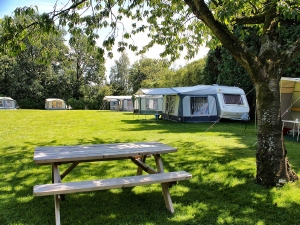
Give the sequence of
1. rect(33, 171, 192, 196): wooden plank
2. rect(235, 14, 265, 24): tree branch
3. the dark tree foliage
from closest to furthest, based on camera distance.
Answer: rect(33, 171, 192, 196): wooden plank
rect(235, 14, 265, 24): tree branch
the dark tree foliage

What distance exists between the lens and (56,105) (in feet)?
121

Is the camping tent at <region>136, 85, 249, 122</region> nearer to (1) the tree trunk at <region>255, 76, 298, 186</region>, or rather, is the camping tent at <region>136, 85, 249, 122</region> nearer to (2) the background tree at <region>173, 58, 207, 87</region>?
(2) the background tree at <region>173, 58, 207, 87</region>

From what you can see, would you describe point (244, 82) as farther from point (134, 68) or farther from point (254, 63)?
point (134, 68)

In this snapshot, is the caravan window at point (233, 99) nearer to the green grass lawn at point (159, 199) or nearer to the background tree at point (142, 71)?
the green grass lawn at point (159, 199)

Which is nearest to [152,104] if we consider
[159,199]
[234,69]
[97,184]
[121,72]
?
[234,69]

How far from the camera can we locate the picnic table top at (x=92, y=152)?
2.83 m

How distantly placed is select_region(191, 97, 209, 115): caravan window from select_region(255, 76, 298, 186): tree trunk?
10811 millimetres

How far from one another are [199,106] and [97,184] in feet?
40.7

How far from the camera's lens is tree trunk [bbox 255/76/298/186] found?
11.6 feet

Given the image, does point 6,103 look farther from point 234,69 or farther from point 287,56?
point 287,56

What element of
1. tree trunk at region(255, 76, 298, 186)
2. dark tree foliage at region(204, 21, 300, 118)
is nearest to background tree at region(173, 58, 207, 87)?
dark tree foliage at region(204, 21, 300, 118)

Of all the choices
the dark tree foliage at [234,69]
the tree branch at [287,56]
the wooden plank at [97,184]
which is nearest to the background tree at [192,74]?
the dark tree foliage at [234,69]

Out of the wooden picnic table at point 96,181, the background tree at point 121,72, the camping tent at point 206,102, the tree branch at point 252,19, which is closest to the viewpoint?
the wooden picnic table at point 96,181

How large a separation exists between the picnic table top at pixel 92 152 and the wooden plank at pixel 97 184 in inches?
13.8
